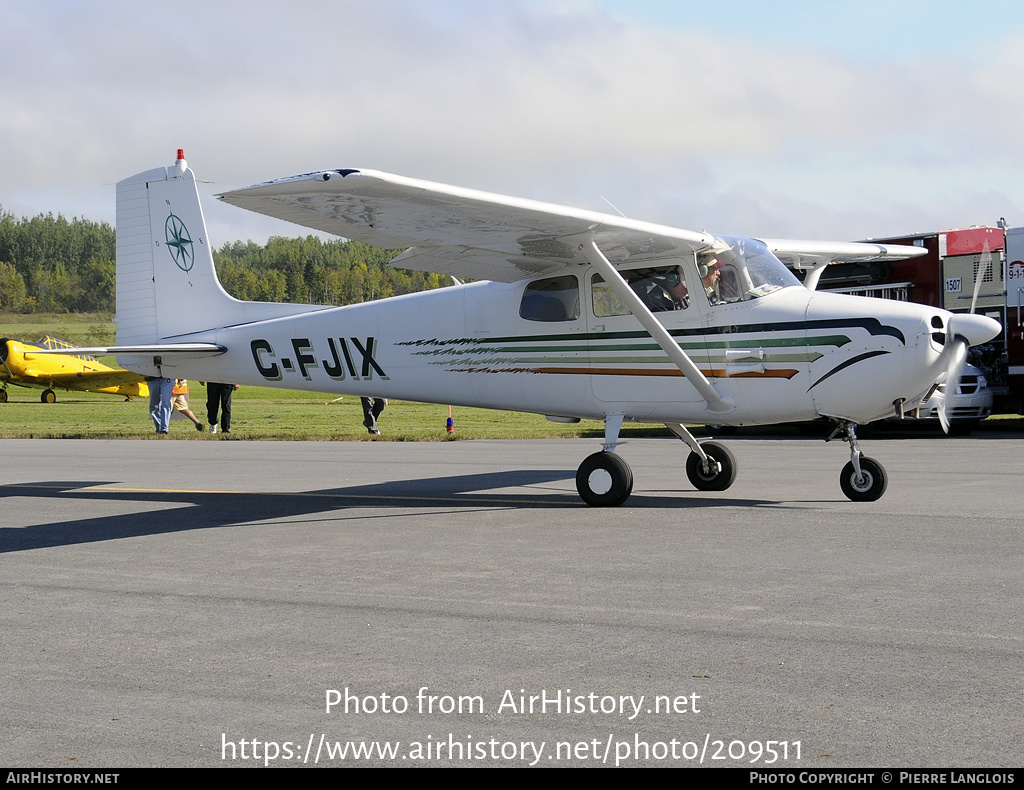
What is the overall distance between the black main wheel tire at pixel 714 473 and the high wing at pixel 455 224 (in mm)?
2276

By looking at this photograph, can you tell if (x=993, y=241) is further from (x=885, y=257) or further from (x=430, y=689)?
(x=430, y=689)

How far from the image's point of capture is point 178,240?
44.4ft

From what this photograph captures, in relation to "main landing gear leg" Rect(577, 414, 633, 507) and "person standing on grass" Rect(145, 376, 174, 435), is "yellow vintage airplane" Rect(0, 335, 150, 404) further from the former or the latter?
"main landing gear leg" Rect(577, 414, 633, 507)

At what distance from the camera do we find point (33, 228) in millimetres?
176125

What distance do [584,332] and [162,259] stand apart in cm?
575

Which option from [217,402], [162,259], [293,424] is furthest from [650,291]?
[293,424]

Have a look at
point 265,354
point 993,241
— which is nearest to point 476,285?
point 265,354

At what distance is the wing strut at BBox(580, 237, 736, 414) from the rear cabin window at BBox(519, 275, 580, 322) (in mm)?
840

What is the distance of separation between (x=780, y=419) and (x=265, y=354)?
19.3ft

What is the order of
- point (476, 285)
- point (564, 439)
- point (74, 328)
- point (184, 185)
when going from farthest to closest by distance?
point (74, 328) < point (564, 439) < point (184, 185) < point (476, 285)

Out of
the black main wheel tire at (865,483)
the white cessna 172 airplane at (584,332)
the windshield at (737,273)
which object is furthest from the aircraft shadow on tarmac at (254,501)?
the windshield at (737,273)

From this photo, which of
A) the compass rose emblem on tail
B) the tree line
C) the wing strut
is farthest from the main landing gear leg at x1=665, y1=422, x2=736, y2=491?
the tree line
